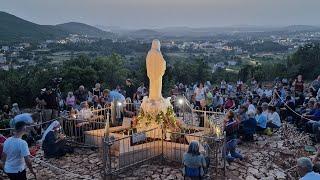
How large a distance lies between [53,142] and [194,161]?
196 inches

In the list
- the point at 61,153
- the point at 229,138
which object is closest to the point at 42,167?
the point at 61,153

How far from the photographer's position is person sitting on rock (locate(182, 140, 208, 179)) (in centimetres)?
907

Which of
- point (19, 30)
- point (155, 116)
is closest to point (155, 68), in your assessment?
point (155, 116)

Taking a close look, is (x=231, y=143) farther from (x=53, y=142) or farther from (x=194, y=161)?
(x=53, y=142)

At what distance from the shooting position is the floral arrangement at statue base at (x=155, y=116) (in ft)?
43.3

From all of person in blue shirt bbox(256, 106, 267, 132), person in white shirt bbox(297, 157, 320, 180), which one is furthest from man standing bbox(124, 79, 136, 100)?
person in white shirt bbox(297, 157, 320, 180)

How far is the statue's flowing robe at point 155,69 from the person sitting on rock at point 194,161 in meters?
4.62

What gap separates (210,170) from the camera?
11039 millimetres

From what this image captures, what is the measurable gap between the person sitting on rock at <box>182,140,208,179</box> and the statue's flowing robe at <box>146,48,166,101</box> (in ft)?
15.2

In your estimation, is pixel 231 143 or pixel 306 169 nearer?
pixel 306 169

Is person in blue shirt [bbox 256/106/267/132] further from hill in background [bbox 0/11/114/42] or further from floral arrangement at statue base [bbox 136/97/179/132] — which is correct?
hill in background [bbox 0/11/114/42]

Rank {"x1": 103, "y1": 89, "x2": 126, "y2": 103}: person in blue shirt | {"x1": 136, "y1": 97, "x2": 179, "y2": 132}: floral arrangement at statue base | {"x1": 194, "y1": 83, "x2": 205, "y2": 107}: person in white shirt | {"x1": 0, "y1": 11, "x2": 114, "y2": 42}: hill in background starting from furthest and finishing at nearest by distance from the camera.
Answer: {"x1": 0, "y1": 11, "x2": 114, "y2": 42}: hill in background
{"x1": 194, "y1": 83, "x2": 205, "y2": 107}: person in white shirt
{"x1": 103, "y1": 89, "x2": 126, "y2": 103}: person in blue shirt
{"x1": 136, "y1": 97, "x2": 179, "y2": 132}: floral arrangement at statue base

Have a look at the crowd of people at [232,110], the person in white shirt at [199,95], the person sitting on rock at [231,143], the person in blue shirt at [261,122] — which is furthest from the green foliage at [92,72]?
the person sitting on rock at [231,143]

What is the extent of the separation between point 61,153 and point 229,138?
15.9 feet
